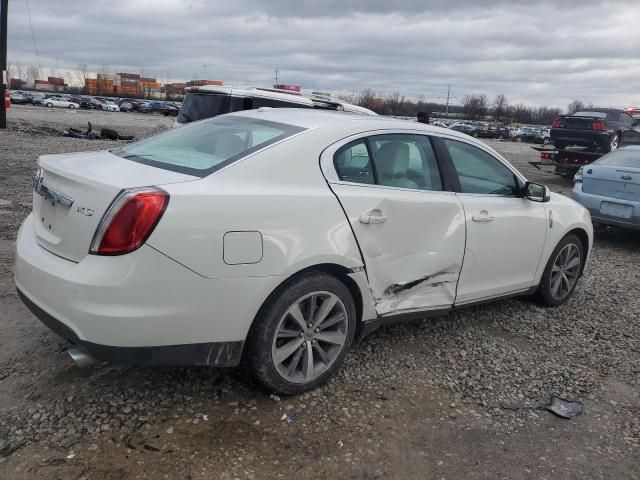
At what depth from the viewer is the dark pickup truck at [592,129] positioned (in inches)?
578

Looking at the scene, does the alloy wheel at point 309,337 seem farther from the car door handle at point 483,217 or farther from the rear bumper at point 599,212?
the rear bumper at point 599,212

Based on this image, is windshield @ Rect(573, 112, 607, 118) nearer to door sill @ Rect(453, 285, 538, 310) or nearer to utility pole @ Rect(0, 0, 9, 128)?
door sill @ Rect(453, 285, 538, 310)

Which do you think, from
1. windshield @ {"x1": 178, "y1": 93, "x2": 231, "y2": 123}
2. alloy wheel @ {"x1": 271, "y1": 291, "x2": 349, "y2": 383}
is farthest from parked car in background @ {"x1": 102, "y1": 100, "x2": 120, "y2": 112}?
alloy wheel @ {"x1": 271, "y1": 291, "x2": 349, "y2": 383}

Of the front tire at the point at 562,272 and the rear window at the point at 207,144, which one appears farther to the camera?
the front tire at the point at 562,272

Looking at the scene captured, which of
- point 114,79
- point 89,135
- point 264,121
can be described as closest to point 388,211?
point 264,121

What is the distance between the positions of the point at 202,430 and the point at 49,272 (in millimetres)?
1103

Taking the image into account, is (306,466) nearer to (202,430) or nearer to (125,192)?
(202,430)

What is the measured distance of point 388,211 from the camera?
3.54m

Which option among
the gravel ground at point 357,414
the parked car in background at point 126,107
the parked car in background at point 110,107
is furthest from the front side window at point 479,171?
the parked car in background at point 126,107

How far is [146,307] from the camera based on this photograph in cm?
271

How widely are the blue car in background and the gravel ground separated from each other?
359 centimetres

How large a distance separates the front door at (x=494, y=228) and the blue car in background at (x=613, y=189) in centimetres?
357

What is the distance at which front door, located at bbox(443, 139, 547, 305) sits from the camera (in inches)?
162

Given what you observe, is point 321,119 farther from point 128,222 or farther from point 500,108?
point 500,108
